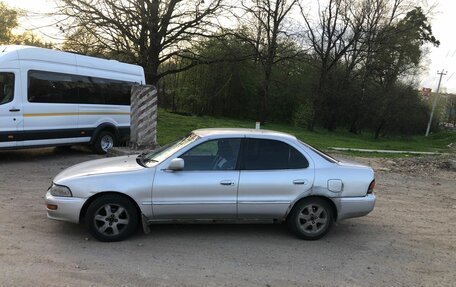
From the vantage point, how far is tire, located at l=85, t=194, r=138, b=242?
17.6ft

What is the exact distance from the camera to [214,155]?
580 cm

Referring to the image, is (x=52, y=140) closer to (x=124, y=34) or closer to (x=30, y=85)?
(x=30, y=85)

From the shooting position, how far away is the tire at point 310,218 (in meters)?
5.85

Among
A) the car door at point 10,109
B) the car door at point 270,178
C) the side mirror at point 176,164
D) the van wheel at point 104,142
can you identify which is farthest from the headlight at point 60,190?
the van wheel at point 104,142

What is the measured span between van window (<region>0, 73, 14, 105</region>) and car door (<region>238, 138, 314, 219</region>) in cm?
680

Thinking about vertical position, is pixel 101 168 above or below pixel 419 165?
above

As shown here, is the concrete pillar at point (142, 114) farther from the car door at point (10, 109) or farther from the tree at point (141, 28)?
the tree at point (141, 28)

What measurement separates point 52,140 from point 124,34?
9694 mm

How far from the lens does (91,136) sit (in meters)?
12.2

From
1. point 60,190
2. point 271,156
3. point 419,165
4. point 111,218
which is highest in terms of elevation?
point 271,156

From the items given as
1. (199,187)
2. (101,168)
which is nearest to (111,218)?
(101,168)

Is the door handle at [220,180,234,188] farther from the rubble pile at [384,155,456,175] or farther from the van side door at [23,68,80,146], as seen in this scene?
the rubble pile at [384,155,456,175]

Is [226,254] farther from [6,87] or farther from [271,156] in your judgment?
[6,87]

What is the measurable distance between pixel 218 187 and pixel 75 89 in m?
7.54
